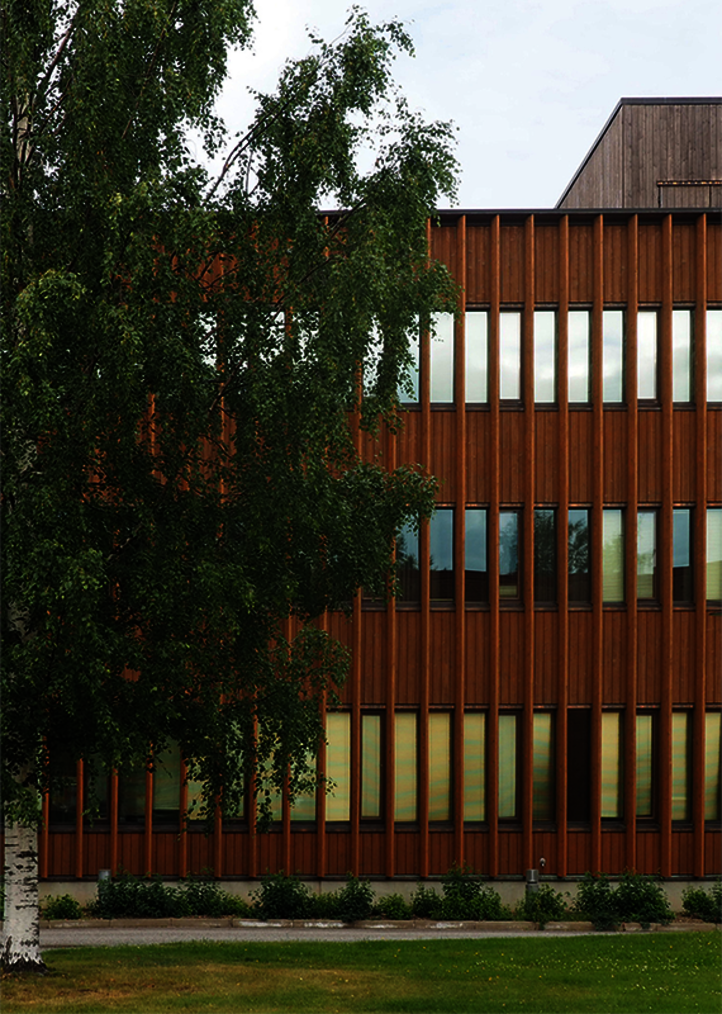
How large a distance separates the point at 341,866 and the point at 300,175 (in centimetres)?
1403

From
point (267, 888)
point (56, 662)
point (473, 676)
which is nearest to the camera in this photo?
point (56, 662)

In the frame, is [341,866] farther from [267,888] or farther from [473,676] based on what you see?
[473,676]

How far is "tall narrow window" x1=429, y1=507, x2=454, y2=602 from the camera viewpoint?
78.6 feet

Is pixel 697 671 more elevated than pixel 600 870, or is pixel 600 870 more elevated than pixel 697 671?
pixel 697 671

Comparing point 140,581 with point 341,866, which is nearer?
point 140,581

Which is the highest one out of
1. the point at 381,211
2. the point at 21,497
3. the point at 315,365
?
the point at 381,211

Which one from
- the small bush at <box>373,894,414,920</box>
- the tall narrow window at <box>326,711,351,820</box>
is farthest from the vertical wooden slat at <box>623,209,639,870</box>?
the tall narrow window at <box>326,711,351,820</box>

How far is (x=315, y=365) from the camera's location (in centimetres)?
1434

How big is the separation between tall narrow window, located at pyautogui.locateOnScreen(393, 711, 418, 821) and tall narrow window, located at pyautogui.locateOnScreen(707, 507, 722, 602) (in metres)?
6.54

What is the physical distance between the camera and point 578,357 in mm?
24266

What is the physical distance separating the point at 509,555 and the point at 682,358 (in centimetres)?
533

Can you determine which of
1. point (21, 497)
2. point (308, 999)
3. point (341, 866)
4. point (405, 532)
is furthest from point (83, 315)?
point (341, 866)

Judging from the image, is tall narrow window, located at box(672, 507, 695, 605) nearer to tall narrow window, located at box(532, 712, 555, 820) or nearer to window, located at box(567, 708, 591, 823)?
window, located at box(567, 708, 591, 823)

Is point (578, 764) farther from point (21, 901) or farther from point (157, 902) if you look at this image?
point (21, 901)
